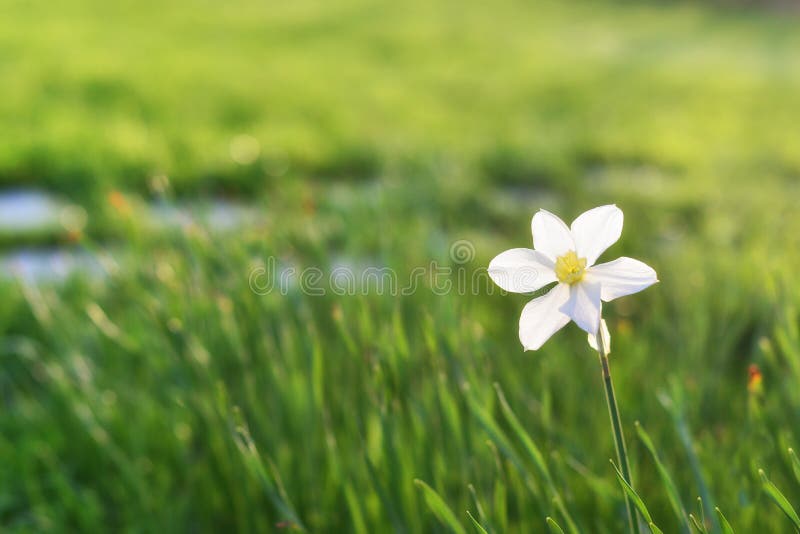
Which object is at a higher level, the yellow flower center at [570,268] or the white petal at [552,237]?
the white petal at [552,237]

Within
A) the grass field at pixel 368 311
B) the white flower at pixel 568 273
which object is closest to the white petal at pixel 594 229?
the white flower at pixel 568 273

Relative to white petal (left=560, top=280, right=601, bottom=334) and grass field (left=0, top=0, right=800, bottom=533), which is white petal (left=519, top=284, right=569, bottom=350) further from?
grass field (left=0, top=0, right=800, bottom=533)

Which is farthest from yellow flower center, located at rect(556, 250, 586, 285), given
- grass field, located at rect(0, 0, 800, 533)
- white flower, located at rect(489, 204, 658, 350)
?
grass field, located at rect(0, 0, 800, 533)

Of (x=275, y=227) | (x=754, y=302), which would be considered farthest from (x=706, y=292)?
(x=275, y=227)

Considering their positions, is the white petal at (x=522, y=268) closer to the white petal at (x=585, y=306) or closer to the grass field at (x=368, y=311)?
the white petal at (x=585, y=306)

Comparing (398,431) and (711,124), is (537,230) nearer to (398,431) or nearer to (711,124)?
(398,431)

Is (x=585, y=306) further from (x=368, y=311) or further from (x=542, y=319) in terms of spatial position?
(x=368, y=311)

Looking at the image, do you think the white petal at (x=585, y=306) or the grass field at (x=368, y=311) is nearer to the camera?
the white petal at (x=585, y=306)

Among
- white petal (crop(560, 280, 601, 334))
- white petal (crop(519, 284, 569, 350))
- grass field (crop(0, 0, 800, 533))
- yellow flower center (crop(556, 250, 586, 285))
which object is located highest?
yellow flower center (crop(556, 250, 586, 285))
